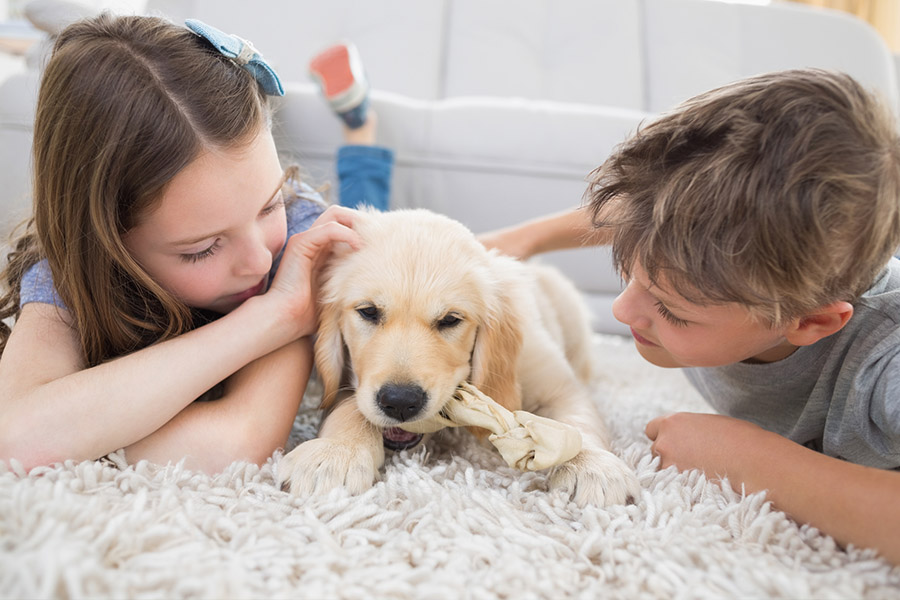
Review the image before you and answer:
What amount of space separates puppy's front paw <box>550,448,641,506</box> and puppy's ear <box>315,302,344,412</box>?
1.80 feet

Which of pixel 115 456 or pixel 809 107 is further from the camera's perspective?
pixel 115 456

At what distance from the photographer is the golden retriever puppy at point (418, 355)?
1.15 m

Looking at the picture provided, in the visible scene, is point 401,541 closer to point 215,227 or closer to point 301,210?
point 215,227

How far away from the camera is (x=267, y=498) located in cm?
108

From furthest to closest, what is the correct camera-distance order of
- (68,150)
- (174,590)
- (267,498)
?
(68,150) → (267,498) → (174,590)

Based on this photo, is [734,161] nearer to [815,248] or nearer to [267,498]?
[815,248]

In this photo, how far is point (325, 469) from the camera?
113 cm

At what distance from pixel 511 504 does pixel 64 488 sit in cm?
71

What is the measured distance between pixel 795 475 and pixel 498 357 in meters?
0.62

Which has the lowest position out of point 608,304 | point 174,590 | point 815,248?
point 608,304

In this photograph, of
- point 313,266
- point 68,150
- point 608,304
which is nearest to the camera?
point 68,150

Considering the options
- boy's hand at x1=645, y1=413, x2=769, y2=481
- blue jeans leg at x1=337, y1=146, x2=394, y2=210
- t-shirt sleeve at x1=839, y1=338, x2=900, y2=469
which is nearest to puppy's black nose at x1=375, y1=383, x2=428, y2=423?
boy's hand at x1=645, y1=413, x2=769, y2=481

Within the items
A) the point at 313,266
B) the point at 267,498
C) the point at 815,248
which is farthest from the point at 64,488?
the point at 815,248

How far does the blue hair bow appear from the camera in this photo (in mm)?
1403
